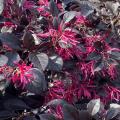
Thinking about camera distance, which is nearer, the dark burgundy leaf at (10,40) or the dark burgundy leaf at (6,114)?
the dark burgundy leaf at (10,40)

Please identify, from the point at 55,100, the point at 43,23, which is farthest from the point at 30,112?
the point at 43,23

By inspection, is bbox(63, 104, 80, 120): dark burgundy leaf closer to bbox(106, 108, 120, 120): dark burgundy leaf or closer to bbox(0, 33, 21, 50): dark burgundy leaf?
bbox(106, 108, 120, 120): dark burgundy leaf

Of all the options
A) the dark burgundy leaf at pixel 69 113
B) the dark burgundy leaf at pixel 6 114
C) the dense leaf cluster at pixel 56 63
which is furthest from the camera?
the dark burgundy leaf at pixel 6 114

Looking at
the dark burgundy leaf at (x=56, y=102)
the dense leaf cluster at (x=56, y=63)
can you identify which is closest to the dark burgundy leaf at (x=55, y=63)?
the dense leaf cluster at (x=56, y=63)

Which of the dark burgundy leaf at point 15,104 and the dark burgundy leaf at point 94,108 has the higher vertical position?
the dark burgundy leaf at point 94,108

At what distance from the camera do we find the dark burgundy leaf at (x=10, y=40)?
5.15 ft

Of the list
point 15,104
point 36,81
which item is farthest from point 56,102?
point 15,104

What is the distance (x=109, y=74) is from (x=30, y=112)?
0.43 metres

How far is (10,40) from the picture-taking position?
158 centimetres

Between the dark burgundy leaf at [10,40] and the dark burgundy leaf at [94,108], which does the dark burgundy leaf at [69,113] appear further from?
the dark burgundy leaf at [10,40]

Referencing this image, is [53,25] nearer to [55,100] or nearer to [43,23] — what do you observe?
[43,23]

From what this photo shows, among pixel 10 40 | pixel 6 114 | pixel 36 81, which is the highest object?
pixel 10 40

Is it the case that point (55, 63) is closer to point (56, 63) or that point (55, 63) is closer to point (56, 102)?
point (56, 63)

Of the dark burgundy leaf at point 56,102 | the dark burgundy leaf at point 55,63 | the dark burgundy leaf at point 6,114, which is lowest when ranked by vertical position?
the dark burgundy leaf at point 6,114
